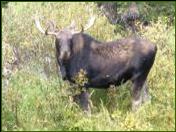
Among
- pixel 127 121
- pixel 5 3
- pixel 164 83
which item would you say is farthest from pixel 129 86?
pixel 5 3

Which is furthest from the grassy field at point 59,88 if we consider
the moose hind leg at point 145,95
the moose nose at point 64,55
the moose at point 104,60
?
the moose nose at point 64,55

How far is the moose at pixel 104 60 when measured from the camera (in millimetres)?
10883

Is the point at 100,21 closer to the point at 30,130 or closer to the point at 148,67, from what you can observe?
the point at 148,67

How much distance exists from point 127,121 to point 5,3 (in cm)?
542

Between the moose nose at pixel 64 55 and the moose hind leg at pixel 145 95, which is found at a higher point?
the moose nose at pixel 64 55

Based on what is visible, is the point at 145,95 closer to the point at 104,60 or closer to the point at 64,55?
the point at 104,60

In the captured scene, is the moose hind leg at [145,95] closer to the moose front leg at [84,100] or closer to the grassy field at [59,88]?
the grassy field at [59,88]

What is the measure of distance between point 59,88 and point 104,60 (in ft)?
3.16

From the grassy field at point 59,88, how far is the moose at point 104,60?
0.31 meters

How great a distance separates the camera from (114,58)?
11.0 m

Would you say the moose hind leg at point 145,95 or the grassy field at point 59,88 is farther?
the moose hind leg at point 145,95

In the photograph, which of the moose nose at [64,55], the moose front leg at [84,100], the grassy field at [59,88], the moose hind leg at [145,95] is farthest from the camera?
the moose hind leg at [145,95]

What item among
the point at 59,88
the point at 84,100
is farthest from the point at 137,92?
the point at 59,88

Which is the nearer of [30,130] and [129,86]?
[30,130]
